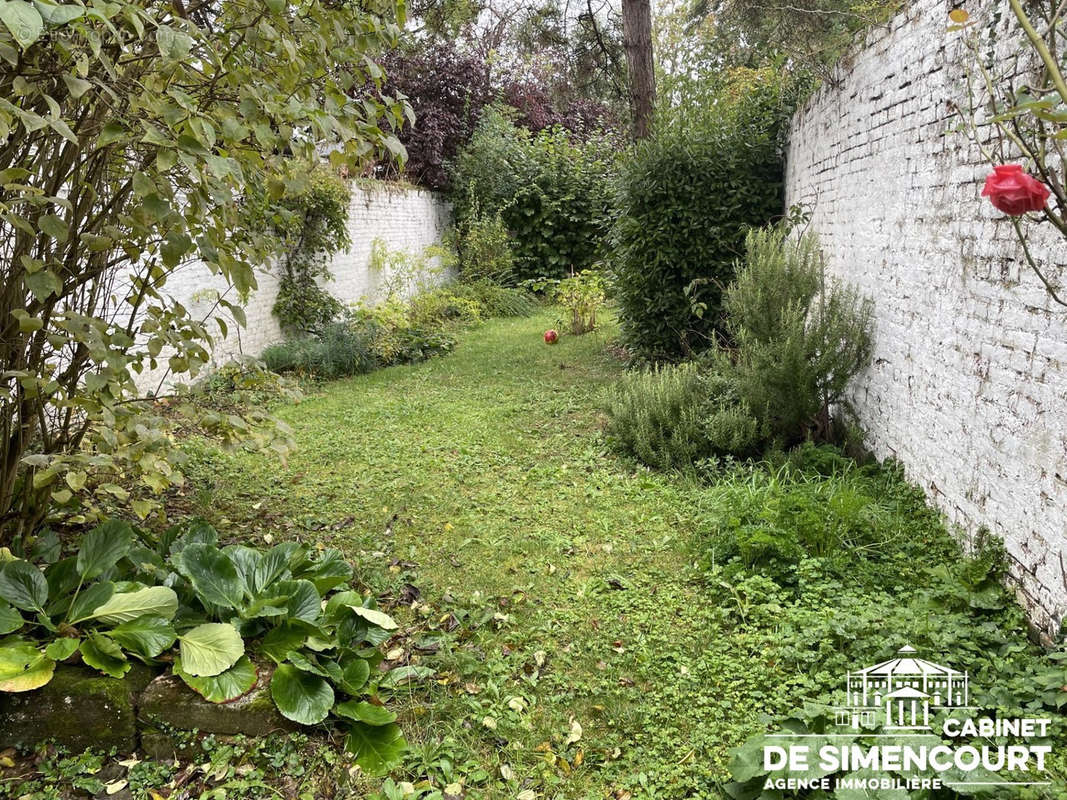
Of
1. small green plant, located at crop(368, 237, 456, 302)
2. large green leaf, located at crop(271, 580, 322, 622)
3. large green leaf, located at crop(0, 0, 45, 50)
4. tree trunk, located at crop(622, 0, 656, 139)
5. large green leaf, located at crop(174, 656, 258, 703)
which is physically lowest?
large green leaf, located at crop(174, 656, 258, 703)

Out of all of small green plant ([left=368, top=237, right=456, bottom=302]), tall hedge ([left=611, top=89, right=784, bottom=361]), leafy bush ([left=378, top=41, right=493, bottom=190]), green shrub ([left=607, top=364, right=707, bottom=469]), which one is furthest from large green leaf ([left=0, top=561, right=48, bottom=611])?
leafy bush ([left=378, top=41, right=493, bottom=190])

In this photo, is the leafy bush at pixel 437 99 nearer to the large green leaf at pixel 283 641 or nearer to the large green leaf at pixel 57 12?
the large green leaf at pixel 283 641

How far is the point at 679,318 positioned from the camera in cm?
700

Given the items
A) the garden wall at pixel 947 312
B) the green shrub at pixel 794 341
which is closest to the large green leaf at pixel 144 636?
the garden wall at pixel 947 312

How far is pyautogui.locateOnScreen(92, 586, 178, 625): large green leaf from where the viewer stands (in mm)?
2221

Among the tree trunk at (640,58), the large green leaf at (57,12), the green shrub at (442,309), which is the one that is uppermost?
the tree trunk at (640,58)

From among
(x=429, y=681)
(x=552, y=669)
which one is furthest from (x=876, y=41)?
(x=429, y=681)

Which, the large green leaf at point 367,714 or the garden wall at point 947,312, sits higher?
the garden wall at point 947,312

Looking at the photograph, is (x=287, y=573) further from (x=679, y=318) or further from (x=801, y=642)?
(x=679, y=318)

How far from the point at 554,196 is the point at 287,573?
11415 millimetres

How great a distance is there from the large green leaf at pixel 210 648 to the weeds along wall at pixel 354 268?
10.7ft

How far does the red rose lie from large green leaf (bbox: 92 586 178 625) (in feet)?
8.70

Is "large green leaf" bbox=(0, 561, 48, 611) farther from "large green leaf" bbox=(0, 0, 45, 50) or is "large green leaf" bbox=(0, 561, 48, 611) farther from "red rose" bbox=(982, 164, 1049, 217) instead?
"red rose" bbox=(982, 164, 1049, 217)

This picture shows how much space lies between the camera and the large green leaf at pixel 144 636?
2184 mm
